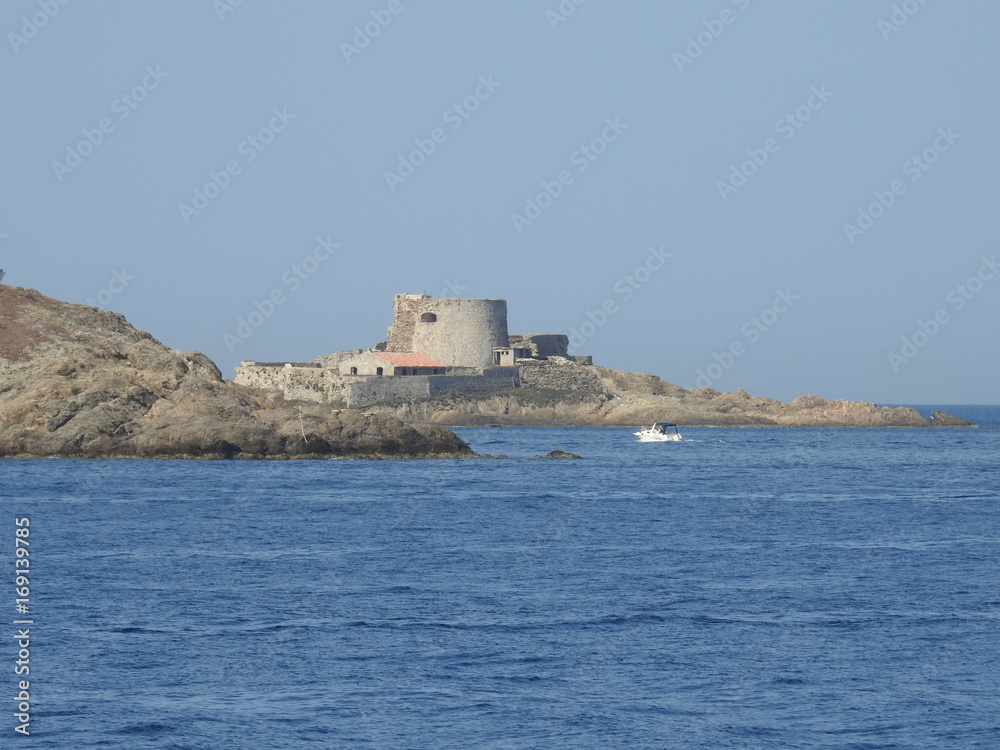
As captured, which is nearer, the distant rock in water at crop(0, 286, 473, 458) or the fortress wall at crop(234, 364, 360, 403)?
the distant rock in water at crop(0, 286, 473, 458)

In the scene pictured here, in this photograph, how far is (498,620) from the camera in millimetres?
22406

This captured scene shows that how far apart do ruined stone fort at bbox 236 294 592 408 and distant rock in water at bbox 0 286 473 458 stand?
34.3m

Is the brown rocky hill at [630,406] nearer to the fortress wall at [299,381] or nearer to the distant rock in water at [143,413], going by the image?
the fortress wall at [299,381]

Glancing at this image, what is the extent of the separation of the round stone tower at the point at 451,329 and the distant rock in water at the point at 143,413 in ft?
146

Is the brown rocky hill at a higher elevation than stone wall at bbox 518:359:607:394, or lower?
lower

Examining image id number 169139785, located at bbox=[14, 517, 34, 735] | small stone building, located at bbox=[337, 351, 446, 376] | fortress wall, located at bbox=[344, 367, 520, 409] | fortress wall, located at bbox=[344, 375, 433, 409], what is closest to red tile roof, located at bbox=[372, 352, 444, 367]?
small stone building, located at bbox=[337, 351, 446, 376]

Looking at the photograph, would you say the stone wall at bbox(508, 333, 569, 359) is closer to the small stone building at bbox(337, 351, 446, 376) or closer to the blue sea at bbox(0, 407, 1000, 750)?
the small stone building at bbox(337, 351, 446, 376)

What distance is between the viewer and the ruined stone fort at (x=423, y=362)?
100 meters

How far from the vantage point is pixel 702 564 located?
29.3m

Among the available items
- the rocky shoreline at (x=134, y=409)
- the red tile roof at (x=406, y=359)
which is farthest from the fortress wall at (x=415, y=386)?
the rocky shoreline at (x=134, y=409)

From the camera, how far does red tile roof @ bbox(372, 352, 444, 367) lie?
103 meters

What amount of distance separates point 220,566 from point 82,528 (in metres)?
7.34

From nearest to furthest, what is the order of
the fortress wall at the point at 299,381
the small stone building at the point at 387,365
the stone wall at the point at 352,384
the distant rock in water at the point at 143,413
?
the distant rock in water at the point at 143,413 → the stone wall at the point at 352,384 → the fortress wall at the point at 299,381 → the small stone building at the point at 387,365

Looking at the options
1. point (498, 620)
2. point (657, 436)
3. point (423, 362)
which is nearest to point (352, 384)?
point (423, 362)
